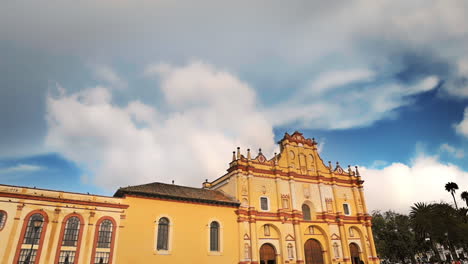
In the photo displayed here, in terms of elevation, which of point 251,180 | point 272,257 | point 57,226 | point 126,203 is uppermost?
point 251,180

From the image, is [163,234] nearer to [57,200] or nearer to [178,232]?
[178,232]

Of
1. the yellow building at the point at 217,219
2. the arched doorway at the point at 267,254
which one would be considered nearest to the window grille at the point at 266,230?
the yellow building at the point at 217,219

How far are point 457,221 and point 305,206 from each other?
2402 cm

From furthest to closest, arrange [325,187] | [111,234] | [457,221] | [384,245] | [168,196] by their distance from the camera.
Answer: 1. [384,245]
2. [457,221]
3. [325,187]
4. [168,196]
5. [111,234]

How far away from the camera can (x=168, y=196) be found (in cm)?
2606

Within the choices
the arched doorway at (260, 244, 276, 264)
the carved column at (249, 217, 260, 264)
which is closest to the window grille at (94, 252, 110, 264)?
the carved column at (249, 217, 260, 264)

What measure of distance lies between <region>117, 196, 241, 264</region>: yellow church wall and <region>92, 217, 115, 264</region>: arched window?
74 centimetres

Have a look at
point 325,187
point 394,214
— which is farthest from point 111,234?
point 394,214

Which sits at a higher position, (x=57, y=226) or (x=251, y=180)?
(x=251, y=180)

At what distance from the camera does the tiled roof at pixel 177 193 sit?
25003 mm

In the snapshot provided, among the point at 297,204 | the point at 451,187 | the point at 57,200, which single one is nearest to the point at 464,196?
the point at 451,187

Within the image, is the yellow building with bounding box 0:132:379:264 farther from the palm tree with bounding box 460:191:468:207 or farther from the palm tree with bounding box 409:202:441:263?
the palm tree with bounding box 460:191:468:207

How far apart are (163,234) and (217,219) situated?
561 cm

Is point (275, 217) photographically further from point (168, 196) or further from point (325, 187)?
point (168, 196)
